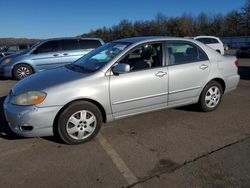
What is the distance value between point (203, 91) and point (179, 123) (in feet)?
2.81

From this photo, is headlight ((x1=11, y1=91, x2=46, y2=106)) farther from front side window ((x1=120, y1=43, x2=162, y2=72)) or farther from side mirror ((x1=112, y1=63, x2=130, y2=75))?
front side window ((x1=120, y1=43, x2=162, y2=72))

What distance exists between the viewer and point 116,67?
12.7 ft

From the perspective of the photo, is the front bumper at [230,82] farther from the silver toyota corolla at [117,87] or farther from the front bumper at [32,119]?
the front bumper at [32,119]

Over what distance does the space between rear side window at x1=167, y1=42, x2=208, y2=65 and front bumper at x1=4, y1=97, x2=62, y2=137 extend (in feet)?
7.29

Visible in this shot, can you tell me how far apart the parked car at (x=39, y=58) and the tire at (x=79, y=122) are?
6.54 m

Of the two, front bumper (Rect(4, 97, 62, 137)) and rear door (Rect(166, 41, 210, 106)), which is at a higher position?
rear door (Rect(166, 41, 210, 106))

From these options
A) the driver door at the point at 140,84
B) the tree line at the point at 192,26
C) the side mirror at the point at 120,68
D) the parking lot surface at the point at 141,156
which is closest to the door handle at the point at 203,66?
the driver door at the point at 140,84

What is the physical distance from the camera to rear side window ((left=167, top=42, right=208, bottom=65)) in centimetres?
453

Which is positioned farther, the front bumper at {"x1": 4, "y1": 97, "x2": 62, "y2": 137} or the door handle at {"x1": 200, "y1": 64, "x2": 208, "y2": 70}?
the door handle at {"x1": 200, "y1": 64, "x2": 208, "y2": 70}

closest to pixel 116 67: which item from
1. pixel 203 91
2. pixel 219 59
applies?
pixel 203 91

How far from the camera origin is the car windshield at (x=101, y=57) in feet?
13.5

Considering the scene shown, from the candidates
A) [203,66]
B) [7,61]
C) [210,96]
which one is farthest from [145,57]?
[7,61]

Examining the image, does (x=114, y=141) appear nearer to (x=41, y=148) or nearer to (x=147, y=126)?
(x=147, y=126)

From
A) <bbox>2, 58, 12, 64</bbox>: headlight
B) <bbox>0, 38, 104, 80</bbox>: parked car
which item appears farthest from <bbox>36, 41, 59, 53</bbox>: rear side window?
<bbox>2, 58, 12, 64</bbox>: headlight
